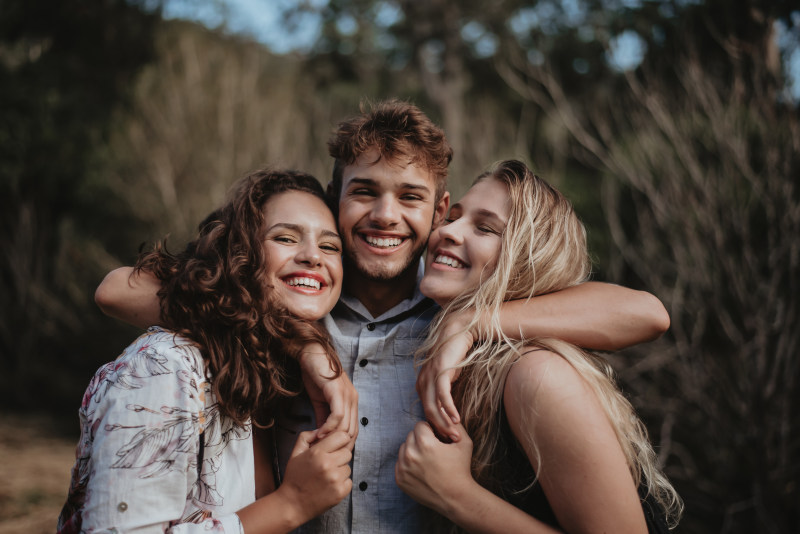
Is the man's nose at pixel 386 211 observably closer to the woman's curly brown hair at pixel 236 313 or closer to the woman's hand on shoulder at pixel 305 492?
the woman's curly brown hair at pixel 236 313

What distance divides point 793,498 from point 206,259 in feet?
13.7

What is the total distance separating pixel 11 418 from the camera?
8125 mm

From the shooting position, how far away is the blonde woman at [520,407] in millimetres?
1639

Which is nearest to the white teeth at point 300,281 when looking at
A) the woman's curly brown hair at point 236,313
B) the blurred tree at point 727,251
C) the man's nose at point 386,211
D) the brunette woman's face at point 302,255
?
the brunette woman's face at point 302,255

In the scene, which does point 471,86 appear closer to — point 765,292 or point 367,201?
point 765,292

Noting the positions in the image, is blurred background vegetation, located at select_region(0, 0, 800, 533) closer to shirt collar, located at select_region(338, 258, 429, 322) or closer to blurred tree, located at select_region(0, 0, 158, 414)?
blurred tree, located at select_region(0, 0, 158, 414)

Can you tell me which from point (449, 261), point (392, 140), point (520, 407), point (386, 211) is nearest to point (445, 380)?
point (520, 407)

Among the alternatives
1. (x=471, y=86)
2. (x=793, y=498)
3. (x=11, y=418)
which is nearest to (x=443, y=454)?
(x=793, y=498)

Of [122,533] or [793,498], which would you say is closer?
[122,533]

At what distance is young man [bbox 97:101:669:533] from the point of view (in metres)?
1.98

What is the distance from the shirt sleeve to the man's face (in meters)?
0.85

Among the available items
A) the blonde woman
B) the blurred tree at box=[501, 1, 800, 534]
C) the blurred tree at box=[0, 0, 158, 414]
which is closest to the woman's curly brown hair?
the blonde woman

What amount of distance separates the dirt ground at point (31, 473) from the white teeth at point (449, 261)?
204 inches

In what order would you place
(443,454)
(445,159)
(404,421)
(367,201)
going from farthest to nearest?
(445,159)
(367,201)
(404,421)
(443,454)
